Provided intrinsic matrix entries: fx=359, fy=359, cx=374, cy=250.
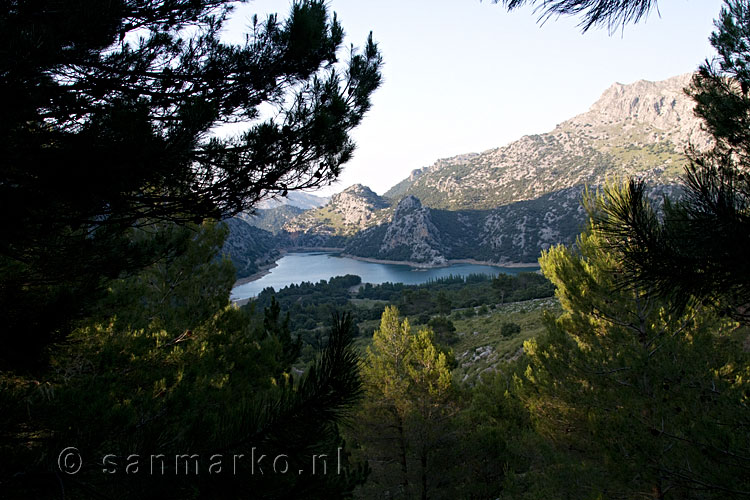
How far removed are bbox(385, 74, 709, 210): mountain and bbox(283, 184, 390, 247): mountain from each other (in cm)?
2429

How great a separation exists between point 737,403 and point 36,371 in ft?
19.4

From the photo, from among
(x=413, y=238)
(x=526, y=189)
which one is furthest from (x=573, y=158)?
(x=413, y=238)

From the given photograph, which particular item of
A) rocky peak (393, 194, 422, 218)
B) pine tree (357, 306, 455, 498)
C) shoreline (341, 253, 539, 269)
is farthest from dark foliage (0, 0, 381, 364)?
rocky peak (393, 194, 422, 218)

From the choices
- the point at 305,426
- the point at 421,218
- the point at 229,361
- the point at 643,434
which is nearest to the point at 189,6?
the point at 305,426

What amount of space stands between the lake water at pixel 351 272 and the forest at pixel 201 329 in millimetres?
77006

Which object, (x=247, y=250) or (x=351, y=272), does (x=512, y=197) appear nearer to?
(x=351, y=272)

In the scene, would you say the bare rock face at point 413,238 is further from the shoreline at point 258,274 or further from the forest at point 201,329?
the forest at point 201,329

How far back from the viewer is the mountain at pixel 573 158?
4838 inches

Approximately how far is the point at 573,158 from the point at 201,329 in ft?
538

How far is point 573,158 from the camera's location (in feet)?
472

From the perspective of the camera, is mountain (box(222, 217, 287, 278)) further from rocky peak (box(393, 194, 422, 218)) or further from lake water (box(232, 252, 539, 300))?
rocky peak (box(393, 194, 422, 218))

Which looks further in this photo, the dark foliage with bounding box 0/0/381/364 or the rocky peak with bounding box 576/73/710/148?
the rocky peak with bounding box 576/73/710/148

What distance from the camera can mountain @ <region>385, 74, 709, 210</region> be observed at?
4838 inches

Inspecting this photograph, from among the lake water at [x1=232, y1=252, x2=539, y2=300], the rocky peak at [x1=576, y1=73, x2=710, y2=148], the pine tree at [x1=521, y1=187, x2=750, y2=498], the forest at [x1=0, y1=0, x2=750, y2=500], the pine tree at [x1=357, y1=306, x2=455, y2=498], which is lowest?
the lake water at [x1=232, y1=252, x2=539, y2=300]
